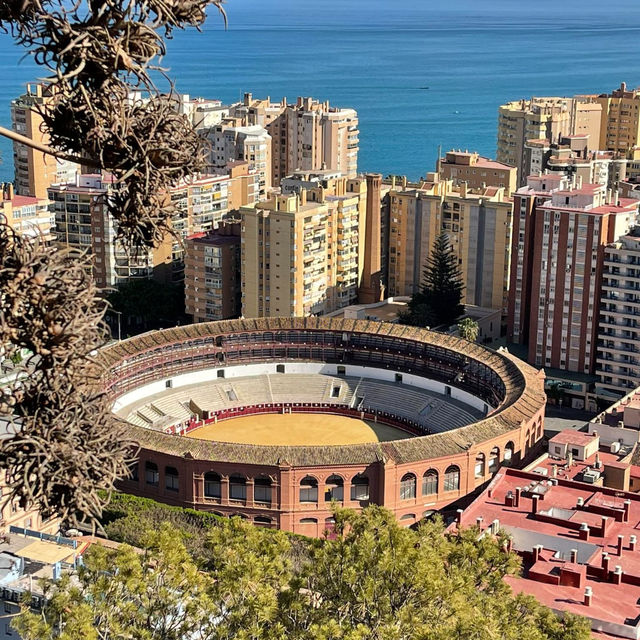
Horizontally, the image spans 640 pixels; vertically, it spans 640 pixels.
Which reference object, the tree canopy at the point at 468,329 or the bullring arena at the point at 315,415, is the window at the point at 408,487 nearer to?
the bullring arena at the point at 315,415

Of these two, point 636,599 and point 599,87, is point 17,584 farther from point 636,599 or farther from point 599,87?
point 599,87

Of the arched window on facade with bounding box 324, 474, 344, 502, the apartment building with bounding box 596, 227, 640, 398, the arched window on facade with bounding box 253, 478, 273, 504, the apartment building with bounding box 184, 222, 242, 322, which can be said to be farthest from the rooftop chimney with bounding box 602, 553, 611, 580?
the apartment building with bounding box 184, 222, 242, 322

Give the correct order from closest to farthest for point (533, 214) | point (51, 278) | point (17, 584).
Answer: point (51, 278), point (17, 584), point (533, 214)

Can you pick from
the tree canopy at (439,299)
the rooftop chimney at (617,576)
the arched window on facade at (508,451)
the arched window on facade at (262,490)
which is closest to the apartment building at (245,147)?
the tree canopy at (439,299)

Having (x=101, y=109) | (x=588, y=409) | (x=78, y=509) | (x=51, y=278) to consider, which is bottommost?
(x=588, y=409)

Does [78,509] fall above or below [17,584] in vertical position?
above

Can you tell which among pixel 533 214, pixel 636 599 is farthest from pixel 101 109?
pixel 533 214
